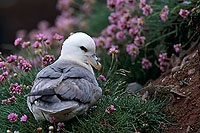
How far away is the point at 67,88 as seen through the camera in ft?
7.98

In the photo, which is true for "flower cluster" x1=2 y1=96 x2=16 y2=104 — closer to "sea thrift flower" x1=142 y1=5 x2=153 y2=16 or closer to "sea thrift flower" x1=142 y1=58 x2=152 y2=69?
"sea thrift flower" x1=142 y1=58 x2=152 y2=69

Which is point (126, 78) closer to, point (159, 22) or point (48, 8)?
point (159, 22)

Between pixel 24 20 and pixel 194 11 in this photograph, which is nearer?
pixel 194 11

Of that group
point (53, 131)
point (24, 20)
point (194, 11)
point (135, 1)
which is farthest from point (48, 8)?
point (53, 131)

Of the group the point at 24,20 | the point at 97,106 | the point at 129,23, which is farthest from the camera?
the point at 24,20

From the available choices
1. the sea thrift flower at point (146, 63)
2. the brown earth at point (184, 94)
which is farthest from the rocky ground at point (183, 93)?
the sea thrift flower at point (146, 63)

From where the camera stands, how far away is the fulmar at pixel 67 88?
7.69 feet

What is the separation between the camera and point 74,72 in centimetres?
266

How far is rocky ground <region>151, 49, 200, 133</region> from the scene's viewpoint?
2740 millimetres

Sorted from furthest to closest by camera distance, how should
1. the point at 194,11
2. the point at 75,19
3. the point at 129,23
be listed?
the point at 75,19
the point at 129,23
the point at 194,11

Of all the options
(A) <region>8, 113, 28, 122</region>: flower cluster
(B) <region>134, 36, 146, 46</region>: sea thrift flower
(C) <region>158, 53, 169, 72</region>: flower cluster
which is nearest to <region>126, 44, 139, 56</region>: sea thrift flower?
(B) <region>134, 36, 146, 46</region>: sea thrift flower

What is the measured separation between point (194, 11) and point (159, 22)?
2.41 feet

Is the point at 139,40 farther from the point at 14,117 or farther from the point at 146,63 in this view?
the point at 14,117

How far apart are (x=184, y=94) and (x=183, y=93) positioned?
0.02m
